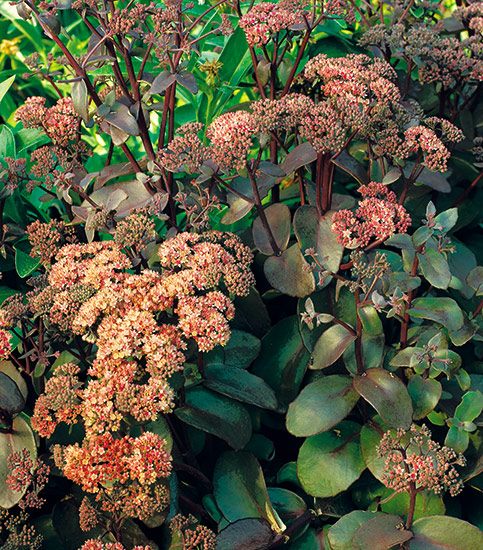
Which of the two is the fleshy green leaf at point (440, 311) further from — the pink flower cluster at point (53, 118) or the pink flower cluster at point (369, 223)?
the pink flower cluster at point (53, 118)

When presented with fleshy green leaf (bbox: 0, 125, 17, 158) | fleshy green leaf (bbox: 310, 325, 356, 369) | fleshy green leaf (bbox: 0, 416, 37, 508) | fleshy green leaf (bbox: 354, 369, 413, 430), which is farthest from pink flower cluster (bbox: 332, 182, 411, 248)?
fleshy green leaf (bbox: 0, 125, 17, 158)

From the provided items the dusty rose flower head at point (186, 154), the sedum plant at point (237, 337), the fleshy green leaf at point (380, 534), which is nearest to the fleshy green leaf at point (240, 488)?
the sedum plant at point (237, 337)

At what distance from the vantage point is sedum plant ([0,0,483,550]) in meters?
1.41

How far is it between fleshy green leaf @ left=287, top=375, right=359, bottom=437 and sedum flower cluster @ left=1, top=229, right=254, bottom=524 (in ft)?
1.20

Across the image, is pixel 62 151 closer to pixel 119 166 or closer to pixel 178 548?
pixel 119 166

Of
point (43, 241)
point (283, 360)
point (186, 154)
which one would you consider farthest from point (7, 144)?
point (283, 360)

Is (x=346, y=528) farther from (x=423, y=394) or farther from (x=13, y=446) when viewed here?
(x=13, y=446)

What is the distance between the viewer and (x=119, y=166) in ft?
6.59

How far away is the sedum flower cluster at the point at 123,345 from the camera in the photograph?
129 cm

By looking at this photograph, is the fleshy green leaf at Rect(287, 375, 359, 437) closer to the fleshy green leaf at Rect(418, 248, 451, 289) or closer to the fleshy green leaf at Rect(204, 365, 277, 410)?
the fleshy green leaf at Rect(204, 365, 277, 410)

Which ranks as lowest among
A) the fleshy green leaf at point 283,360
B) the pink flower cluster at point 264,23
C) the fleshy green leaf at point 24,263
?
the fleshy green leaf at point 283,360

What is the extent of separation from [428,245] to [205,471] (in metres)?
0.90

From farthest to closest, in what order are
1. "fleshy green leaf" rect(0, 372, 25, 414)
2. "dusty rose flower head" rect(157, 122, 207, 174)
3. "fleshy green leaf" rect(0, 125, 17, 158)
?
"fleshy green leaf" rect(0, 125, 17, 158) → "dusty rose flower head" rect(157, 122, 207, 174) → "fleshy green leaf" rect(0, 372, 25, 414)

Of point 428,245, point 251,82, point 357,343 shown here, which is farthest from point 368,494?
point 251,82
